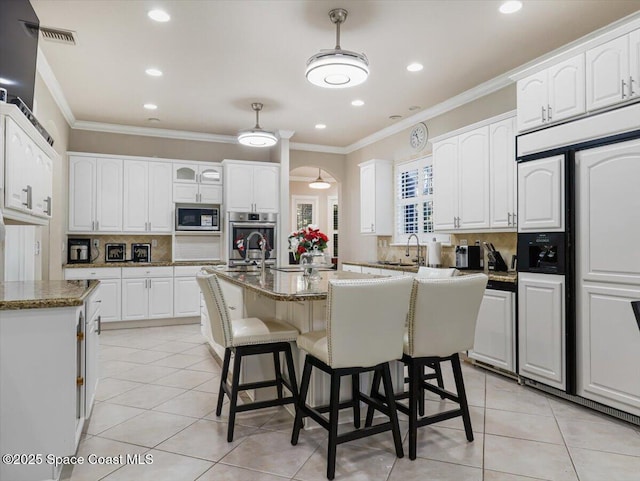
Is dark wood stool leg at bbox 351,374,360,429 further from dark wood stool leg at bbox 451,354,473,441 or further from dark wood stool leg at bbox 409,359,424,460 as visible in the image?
dark wood stool leg at bbox 451,354,473,441

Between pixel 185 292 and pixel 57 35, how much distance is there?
142 inches

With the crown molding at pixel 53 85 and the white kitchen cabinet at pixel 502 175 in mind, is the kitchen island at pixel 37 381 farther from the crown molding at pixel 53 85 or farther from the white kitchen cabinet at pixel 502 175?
the white kitchen cabinet at pixel 502 175

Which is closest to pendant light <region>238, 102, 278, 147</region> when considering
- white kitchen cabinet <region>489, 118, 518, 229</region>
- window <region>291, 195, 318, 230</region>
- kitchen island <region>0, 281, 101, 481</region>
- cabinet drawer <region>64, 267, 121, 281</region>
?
white kitchen cabinet <region>489, 118, 518, 229</region>

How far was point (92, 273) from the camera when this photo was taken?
18.1 ft

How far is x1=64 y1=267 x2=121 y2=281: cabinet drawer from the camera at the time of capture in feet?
17.7

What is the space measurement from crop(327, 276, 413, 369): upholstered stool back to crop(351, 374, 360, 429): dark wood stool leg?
0.44 meters

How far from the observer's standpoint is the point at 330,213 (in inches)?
428

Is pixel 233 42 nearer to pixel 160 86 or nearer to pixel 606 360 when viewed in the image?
pixel 160 86

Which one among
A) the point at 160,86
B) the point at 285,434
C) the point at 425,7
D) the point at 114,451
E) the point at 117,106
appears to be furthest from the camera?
the point at 117,106

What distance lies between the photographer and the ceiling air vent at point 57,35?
3.18 metres

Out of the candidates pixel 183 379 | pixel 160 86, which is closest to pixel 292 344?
pixel 183 379

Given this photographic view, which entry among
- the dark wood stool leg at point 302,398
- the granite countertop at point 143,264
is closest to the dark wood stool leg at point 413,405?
the dark wood stool leg at point 302,398

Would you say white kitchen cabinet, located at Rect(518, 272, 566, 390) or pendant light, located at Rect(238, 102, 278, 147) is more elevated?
pendant light, located at Rect(238, 102, 278, 147)

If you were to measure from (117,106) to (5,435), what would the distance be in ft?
14.3
